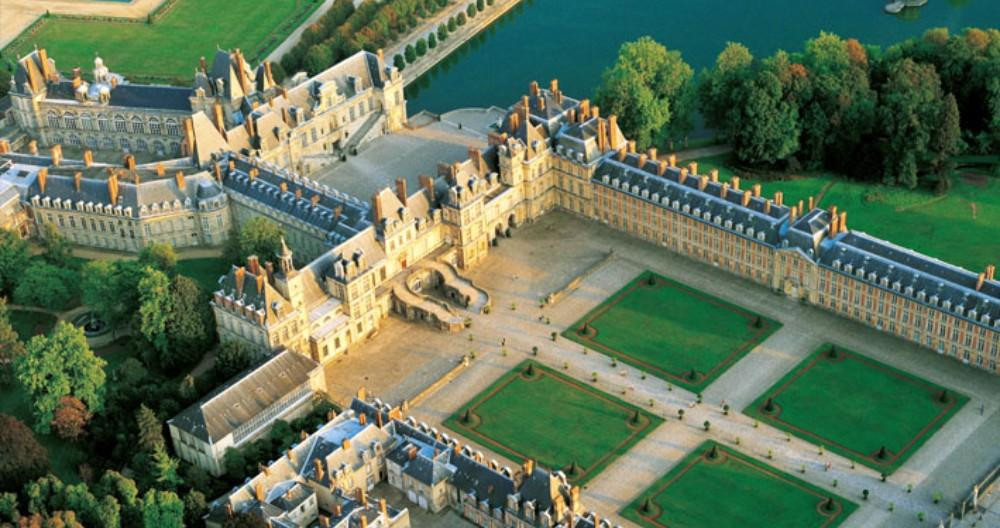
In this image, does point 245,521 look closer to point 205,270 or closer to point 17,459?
point 17,459

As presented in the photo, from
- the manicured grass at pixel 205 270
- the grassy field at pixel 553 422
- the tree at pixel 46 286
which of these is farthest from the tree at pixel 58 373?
the grassy field at pixel 553 422

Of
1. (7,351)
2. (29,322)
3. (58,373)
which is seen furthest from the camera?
(29,322)

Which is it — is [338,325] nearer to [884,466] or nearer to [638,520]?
[638,520]

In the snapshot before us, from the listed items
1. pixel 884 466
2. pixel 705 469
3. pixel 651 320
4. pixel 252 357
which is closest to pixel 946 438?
pixel 884 466

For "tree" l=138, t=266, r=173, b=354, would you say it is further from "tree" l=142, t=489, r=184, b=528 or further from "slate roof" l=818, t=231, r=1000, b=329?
"slate roof" l=818, t=231, r=1000, b=329

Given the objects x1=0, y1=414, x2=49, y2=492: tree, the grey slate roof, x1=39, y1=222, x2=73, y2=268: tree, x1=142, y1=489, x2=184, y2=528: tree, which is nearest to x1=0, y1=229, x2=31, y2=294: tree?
x1=39, y1=222, x2=73, y2=268: tree

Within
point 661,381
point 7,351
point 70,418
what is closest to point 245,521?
point 70,418

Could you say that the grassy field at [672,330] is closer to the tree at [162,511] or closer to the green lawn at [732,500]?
the green lawn at [732,500]
